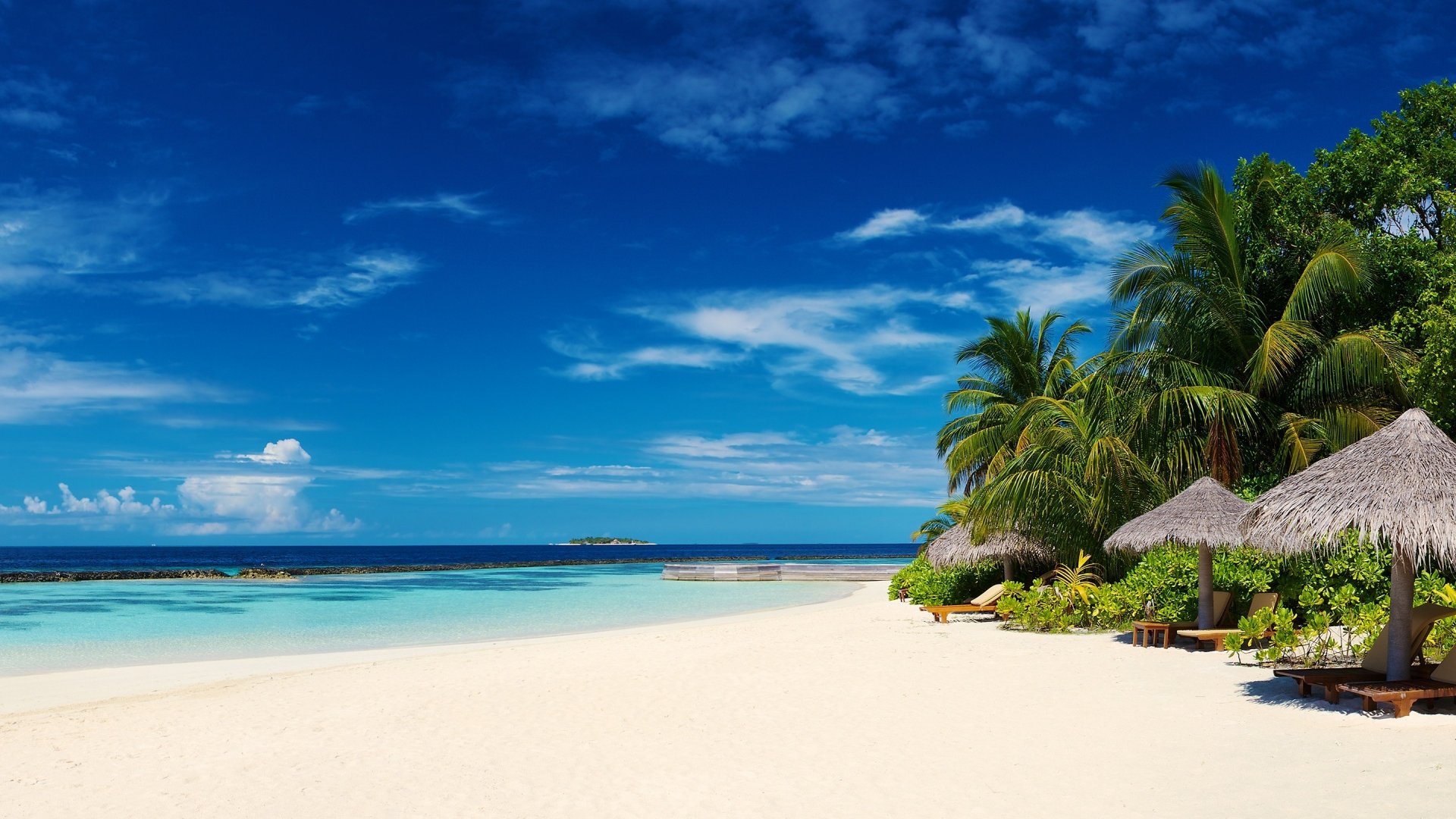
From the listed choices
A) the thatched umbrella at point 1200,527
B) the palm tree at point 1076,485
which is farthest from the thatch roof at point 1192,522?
the palm tree at point 1076,485

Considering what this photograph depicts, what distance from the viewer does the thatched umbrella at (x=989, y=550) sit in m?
15.6

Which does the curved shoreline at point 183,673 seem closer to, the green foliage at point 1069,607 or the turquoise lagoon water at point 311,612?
the turquoise lagoon water at point 311,612

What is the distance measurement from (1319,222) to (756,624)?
1102 cm

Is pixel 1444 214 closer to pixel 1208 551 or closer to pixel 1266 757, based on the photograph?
pixel 1208 551

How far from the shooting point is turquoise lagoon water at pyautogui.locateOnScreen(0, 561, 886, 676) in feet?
50.5

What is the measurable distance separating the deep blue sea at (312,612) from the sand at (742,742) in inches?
186

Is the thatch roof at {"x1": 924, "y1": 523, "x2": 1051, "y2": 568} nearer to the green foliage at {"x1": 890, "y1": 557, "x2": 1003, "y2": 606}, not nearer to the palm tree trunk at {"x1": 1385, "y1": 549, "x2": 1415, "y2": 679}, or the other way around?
the green foliage at {"x1": 890, "y1": 557, "x2": 1003, "y2": 606}

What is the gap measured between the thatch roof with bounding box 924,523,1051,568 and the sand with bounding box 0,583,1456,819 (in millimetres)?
4745

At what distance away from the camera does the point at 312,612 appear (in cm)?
2309

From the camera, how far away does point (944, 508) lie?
20781mm

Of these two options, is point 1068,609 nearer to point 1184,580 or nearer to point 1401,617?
point 1184,580

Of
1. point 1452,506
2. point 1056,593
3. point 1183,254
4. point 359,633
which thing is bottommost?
point 359,633

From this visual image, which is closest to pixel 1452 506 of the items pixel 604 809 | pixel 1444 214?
pixel 604 809

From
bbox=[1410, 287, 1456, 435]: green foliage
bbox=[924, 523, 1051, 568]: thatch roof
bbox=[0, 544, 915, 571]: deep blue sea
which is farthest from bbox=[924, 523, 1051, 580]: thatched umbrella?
bbox=[0, 544, 915, 571]: deep blue sea
